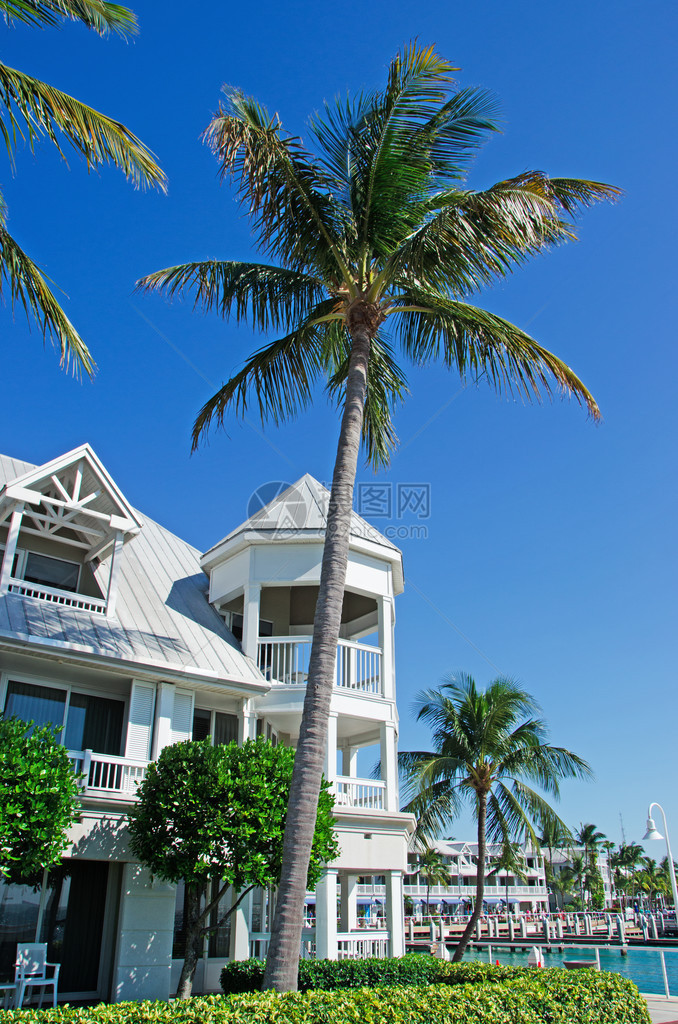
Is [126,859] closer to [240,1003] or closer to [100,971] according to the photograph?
[100,971]

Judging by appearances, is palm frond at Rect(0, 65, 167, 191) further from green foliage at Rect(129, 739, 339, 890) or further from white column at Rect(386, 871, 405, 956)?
white column at Rect(386, 871, 405, 956)

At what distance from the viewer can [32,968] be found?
12.8 meters

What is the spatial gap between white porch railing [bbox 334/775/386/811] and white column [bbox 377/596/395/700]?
212 cm

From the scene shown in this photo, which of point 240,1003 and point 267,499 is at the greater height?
point 267,499

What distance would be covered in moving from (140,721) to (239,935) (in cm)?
486

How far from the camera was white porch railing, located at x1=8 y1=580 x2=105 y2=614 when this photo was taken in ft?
50.4

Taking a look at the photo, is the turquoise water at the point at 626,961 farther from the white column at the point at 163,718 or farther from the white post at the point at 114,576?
the white post at the point at 114,576

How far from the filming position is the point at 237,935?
15.5 meters

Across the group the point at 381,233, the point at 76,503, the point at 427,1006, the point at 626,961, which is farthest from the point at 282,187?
the point at 626,961

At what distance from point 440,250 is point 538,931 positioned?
186 ft

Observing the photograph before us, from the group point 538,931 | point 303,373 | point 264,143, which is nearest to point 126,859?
point 303,373

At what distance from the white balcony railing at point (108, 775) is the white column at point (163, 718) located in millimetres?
606

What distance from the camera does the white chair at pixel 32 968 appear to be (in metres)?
12.1

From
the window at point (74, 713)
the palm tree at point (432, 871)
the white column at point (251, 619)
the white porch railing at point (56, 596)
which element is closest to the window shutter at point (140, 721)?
the window at point (74, 713)
